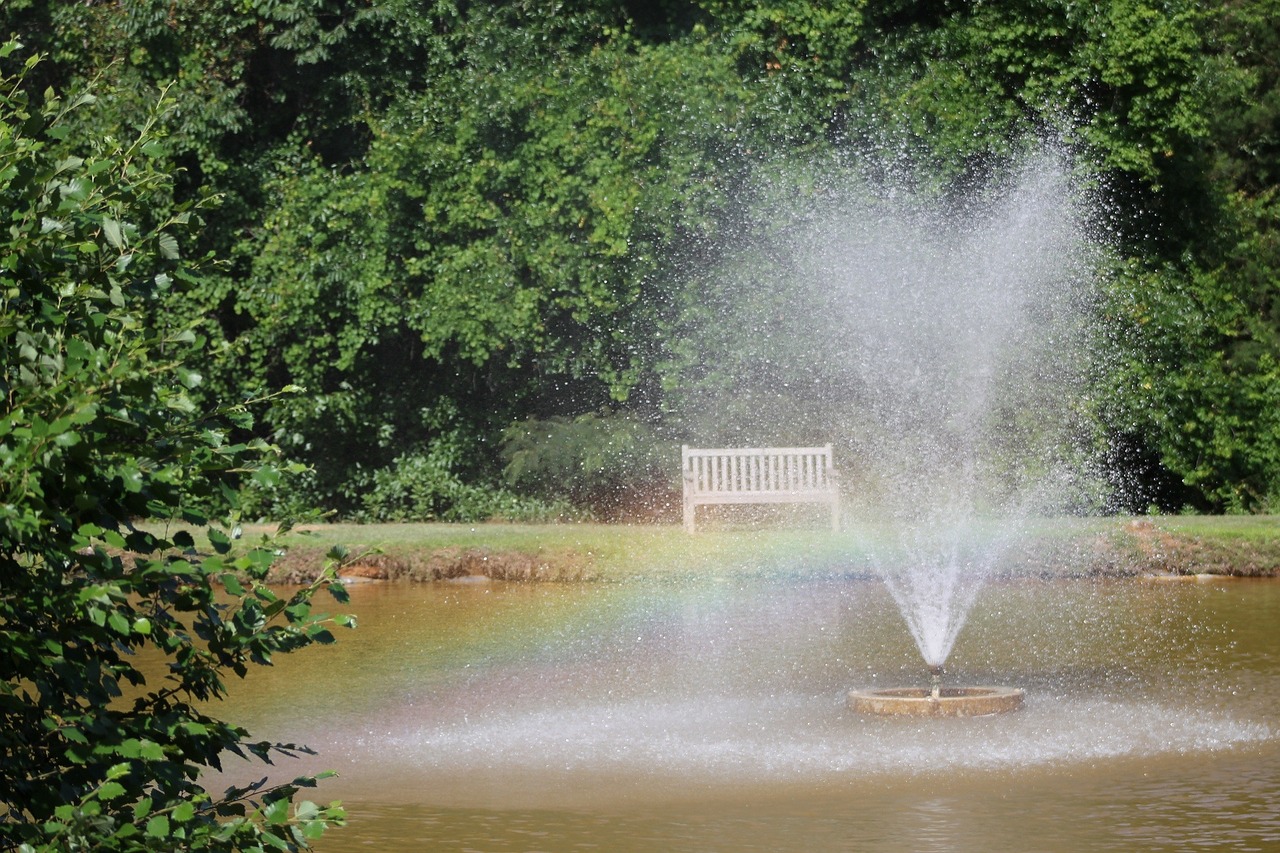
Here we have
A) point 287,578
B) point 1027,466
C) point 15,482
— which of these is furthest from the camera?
point 1027,466

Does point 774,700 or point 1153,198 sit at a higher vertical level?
point 1153,198

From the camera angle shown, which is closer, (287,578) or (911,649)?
(911,649)

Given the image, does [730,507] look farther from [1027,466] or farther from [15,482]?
[15,482]

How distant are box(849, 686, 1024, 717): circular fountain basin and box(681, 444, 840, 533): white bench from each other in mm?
8054

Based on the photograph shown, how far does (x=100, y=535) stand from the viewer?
374 cm

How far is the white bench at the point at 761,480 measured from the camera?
1847 cm

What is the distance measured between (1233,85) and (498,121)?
8490 mm

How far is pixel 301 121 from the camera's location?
22266 mm

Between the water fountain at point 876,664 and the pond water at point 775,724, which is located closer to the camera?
the pond water at point 775,724

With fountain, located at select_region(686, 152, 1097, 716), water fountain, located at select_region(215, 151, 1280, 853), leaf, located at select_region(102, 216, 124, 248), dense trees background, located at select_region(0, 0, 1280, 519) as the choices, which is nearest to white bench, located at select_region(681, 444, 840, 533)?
water fountain, located at select_region(215, 151, 1280, 853)

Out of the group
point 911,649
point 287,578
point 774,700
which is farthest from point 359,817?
point 287,578

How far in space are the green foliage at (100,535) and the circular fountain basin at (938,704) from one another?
6.43m

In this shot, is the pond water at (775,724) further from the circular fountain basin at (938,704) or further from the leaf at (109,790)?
the leaf at (109,790)

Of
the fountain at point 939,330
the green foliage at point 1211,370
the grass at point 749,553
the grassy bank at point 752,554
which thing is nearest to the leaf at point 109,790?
the grassy bank at point 752,554
